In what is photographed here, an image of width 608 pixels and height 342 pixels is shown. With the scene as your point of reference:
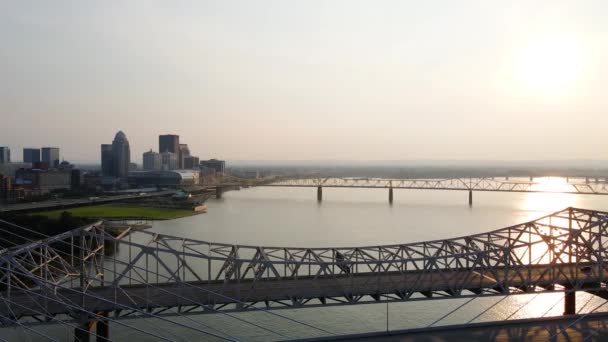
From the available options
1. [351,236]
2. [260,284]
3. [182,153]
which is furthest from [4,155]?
[260,284]

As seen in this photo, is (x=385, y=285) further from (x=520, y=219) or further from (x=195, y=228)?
(x=520, y=219)

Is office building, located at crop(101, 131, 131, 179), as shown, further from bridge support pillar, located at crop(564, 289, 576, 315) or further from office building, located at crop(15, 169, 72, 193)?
bridge support pillar, located at crop(564, 289, 576, 315)

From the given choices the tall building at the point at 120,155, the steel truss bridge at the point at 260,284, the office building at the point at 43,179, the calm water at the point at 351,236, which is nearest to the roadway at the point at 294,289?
the steel truss bridge at the point at 260,284

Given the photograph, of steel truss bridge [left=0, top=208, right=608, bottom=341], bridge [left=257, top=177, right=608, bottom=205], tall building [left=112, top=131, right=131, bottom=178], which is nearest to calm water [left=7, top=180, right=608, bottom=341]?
steel truss bridge [left=0, top=208, right=608, bottom=341]

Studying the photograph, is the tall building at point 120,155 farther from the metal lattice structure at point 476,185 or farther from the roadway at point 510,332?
the roadway at point 510,332

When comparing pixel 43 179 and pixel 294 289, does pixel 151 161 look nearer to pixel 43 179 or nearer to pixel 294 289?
pixel 43 179

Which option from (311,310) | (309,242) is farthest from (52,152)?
(311,310)

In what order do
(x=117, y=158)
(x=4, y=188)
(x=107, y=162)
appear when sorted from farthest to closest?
(x=107, y=162), (x=117, y=158), (x=4, y=188)
